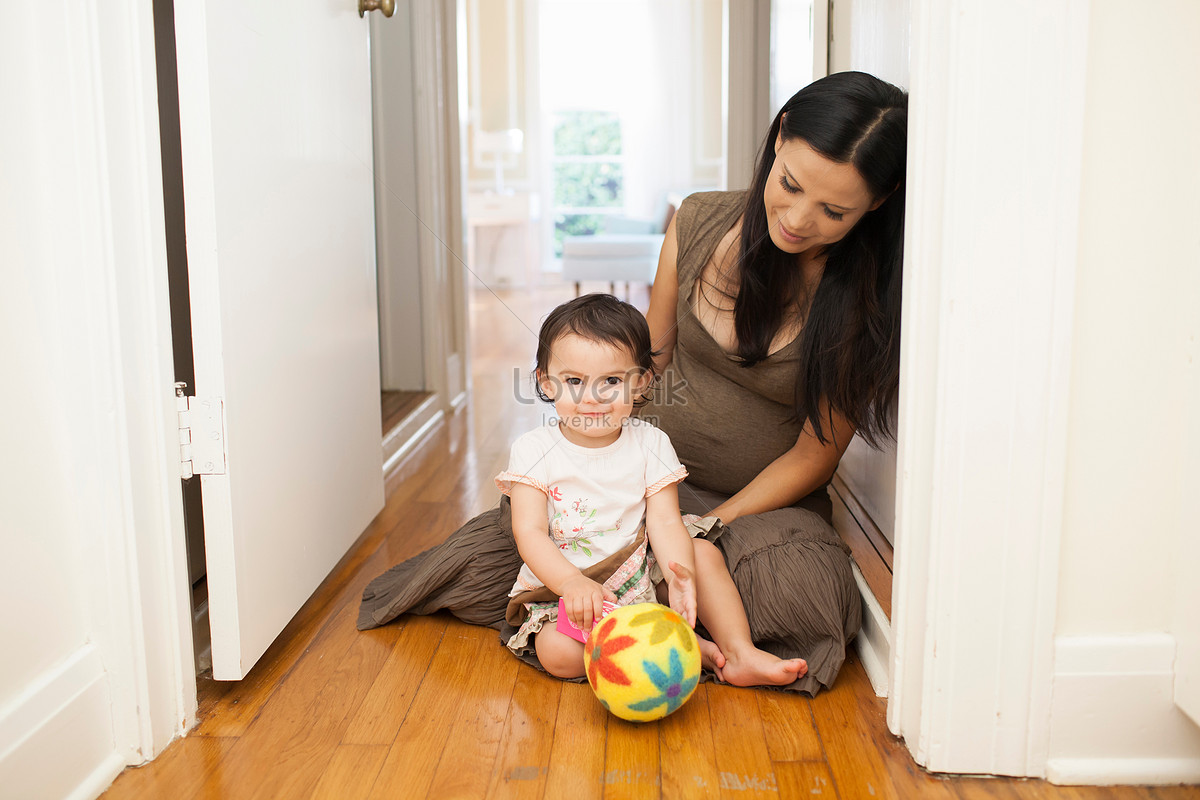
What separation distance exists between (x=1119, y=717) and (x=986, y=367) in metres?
0.41

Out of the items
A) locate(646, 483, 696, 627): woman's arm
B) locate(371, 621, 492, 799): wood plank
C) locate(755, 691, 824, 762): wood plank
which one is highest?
locate(646, 483, 696, 627): woman's arm

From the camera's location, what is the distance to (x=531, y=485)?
4.38ft

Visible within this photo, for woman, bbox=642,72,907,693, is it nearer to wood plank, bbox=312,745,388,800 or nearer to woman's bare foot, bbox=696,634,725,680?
woman's bare foot, bbox=696,634,725,680

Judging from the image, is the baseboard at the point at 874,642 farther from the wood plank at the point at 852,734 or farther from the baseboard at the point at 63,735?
the baseboard at the point at 63,735

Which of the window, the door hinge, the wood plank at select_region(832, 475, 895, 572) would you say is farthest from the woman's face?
the window

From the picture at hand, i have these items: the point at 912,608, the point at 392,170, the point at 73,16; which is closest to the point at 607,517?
the point at 912,608

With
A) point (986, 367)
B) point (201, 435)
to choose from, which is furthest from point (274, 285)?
point (986, 367)

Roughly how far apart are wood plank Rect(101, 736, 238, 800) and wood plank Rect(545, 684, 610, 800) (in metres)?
0.38

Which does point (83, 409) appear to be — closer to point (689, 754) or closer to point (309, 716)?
point (309, 716)

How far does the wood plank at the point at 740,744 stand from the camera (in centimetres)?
106

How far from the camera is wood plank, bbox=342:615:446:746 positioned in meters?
1.18

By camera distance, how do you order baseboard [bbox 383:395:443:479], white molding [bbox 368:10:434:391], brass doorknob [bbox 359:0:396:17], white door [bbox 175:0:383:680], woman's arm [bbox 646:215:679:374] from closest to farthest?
white door [bbox 175:0:383:680], woman's arm [bbox 646:215:679:374], brass doorknob [bbox 359:0:396:17], baseboard [bbox 383:395:443:479], white molding [bbox 368:10:434:391]

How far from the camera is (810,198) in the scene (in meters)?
1.29

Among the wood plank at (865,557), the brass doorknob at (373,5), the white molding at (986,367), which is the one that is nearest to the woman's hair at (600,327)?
the white molding at (986,367)
